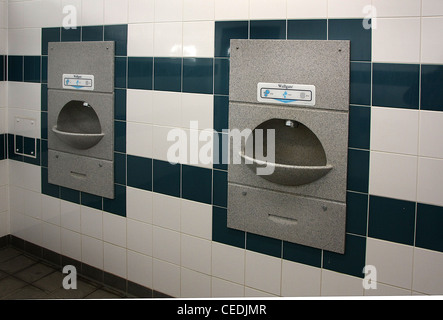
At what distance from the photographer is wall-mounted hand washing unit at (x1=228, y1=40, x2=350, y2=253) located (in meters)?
1.79

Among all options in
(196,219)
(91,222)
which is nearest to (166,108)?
(196,219)

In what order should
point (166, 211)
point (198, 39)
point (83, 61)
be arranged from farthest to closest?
point (83, 61) → point (166, 211) → point (198, 39)

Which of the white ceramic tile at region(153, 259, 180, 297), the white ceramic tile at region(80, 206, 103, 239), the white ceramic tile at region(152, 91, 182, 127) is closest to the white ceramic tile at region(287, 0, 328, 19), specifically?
the white ceramic tile at region(152, 91, 182, 127)

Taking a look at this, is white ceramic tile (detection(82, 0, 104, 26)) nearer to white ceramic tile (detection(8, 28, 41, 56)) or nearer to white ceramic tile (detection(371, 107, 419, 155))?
white ceramic tile (detection(8, 28, 41, 56))

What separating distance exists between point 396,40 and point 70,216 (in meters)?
2.20

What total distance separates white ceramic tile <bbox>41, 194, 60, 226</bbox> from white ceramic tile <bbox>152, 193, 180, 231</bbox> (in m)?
0.87

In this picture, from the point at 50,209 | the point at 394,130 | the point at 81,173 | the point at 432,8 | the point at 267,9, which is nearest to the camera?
the point at 432,8

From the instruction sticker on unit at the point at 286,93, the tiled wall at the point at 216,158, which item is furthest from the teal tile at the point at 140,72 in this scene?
the instruction sticker on unit at the point at 286,93

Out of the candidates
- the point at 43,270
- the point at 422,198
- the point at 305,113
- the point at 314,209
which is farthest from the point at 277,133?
the point at 43,270

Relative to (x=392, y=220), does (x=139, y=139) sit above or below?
above

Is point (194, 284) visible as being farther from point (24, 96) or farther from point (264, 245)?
point (24, 96)

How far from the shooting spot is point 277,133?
199cm

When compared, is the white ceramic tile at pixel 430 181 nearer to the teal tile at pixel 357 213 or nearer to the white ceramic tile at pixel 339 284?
the teal tile at pixel 357 213

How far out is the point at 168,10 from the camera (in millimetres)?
2229
